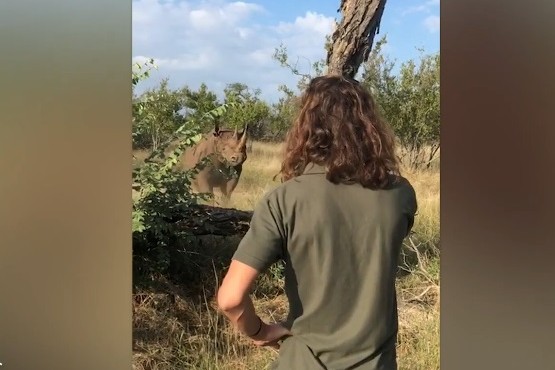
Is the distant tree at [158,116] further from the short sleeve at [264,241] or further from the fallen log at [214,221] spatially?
the short sleeve at [264,241]

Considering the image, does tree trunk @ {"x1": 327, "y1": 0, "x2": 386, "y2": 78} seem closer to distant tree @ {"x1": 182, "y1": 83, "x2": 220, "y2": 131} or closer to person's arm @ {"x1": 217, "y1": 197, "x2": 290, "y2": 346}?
distant tree @ {"x1": 182, "y1": 83, "x2": 220, "y2": 131}

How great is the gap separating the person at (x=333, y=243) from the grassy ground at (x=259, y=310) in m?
1.63

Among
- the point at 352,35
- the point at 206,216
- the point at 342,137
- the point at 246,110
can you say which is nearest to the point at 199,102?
the point at 246,110

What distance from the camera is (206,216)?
9.71ft

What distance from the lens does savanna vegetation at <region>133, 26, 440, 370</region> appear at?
8.99ft

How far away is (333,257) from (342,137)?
229 millimetres

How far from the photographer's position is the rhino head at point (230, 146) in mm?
2902

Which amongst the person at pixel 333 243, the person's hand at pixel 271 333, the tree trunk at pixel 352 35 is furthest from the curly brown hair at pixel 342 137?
the tree trunk at pixel 352 35

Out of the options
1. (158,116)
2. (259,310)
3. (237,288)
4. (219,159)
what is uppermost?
(158,116)

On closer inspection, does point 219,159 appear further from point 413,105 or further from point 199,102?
point 413,105

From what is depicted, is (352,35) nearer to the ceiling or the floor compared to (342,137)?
nearer to the ceiling
